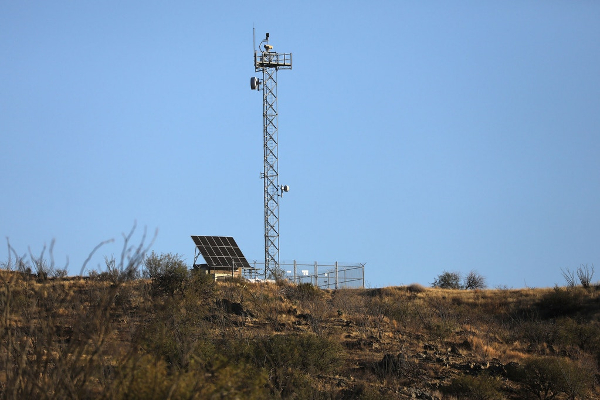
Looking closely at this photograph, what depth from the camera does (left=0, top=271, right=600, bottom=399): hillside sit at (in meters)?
13.4

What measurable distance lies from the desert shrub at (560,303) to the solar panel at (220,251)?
14966 millimetres

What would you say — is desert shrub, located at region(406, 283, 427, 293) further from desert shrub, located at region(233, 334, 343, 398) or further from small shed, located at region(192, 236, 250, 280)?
desert shrub, located at region(233, 334, 343, 398)

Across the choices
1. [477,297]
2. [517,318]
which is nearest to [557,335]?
[517,318]

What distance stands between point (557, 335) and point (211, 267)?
1665cm

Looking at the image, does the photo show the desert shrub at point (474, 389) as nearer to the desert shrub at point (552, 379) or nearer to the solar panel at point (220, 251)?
the desert shrub at point (552, 379)

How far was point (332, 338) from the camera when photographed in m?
23.8

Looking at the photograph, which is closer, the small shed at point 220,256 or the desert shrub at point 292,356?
the desert shrub at point 292,356

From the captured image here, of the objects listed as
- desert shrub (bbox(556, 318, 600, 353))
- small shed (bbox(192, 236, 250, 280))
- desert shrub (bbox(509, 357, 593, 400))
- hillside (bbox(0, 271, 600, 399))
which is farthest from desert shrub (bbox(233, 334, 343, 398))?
small shed (bbox(192, 236, 250, 280))

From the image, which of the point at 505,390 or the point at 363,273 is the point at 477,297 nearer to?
the point at 363,273

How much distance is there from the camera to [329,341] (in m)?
21.7

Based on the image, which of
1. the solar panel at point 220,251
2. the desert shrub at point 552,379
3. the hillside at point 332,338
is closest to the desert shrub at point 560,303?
the hillside at point 332,338

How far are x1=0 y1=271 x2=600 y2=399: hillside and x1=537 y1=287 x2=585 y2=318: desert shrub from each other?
48 mm

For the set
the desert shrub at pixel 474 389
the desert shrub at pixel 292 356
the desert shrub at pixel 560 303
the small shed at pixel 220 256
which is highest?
the small shed at pixel 220 256

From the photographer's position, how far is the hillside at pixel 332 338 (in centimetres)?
1343
